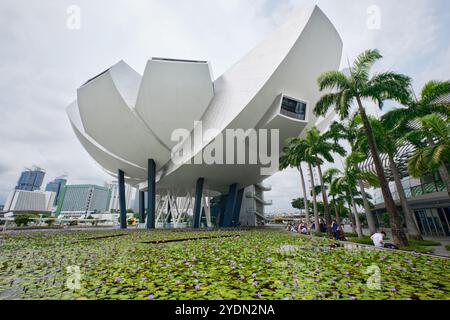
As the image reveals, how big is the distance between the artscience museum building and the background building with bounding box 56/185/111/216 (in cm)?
15432

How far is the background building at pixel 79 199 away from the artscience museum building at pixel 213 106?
154321 millimetres

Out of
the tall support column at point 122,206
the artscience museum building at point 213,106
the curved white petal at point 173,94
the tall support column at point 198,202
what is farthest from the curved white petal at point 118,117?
the tall support column at point 198,202

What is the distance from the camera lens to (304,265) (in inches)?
215

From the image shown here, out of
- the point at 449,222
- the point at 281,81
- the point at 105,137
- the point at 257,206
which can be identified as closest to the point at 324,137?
the point at 281,81

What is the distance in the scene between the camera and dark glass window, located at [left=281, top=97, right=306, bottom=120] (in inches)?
821

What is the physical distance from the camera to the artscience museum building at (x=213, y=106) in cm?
1872

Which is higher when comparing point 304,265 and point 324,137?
point 324,137

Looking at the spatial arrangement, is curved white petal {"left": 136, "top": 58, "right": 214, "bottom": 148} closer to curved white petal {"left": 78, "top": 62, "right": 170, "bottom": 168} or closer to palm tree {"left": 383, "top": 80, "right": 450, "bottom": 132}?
curved white petal {"left": 78, "top": 62, "right": 170, "bottom": 168}

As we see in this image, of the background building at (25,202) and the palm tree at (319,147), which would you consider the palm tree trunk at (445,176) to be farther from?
the background building at (25,202)

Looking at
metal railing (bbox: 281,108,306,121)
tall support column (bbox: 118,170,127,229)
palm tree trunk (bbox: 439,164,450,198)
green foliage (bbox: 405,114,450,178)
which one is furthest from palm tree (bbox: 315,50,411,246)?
tall support column (bbox: 118,170,127,229)

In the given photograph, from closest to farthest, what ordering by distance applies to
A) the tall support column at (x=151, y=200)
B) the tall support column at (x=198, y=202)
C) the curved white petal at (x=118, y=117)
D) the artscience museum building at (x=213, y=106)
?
the artscience museum building at (x=213, y=106), the curved white petal at (x=118, y=117), the tall support column at (x=151, y=200), the tall support column at (x=198, y=202)
